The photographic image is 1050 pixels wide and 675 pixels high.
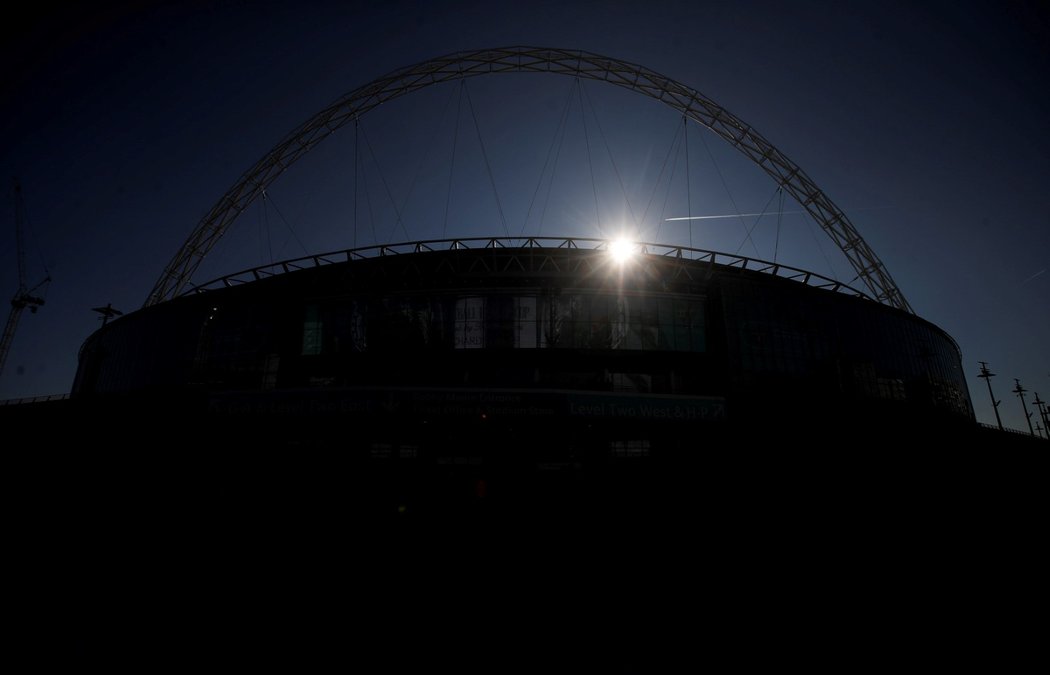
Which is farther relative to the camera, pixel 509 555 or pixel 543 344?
pixel 543 344

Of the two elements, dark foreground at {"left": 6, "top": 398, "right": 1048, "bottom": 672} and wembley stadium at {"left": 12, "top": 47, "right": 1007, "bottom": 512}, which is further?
wembley stadium at {"left": 12, "top": 47, "right": 1007, "bottom": 512}

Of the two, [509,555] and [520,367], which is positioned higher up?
[520,367]

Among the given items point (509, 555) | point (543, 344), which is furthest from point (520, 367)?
point (509, 555)

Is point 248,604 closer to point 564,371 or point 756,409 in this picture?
point 564,371

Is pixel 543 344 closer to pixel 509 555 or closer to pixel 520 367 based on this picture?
pixel 520 367

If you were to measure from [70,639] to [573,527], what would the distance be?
12475 mm

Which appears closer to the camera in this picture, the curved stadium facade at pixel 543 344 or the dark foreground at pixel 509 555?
the dark foreground at pixel 509 555

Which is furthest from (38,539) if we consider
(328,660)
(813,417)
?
(813,417)

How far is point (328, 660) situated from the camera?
7.80 metres

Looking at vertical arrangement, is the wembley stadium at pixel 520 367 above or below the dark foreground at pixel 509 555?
above

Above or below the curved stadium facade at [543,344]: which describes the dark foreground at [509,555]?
below

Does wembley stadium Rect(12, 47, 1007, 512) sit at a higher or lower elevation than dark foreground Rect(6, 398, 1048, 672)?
higher

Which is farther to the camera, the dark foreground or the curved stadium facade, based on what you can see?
the curved stadium facade

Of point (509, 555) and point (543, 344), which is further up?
point (543, 344)
